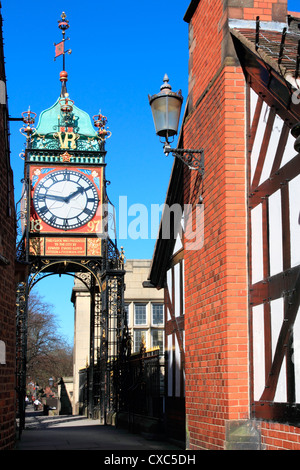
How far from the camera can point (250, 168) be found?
27.0 feet

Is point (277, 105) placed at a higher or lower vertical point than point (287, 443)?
higher

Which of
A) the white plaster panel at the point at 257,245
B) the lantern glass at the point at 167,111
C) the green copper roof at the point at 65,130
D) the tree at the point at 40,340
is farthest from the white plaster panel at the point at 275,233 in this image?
the tree at the point at 40,340

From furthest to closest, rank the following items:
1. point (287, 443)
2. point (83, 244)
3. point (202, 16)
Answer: point (83, 244) < point (202, 16) < point (287, 443)

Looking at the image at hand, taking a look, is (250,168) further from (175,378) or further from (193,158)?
(175,378)

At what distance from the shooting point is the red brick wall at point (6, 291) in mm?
9609

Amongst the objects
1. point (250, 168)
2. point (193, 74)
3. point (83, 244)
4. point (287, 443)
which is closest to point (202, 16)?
point (193, 74)

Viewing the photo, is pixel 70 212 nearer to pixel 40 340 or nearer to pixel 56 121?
pixel 56 121

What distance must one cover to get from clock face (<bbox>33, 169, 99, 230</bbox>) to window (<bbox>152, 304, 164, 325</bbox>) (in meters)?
8.40

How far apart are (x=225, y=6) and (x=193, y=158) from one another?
2.09 metres

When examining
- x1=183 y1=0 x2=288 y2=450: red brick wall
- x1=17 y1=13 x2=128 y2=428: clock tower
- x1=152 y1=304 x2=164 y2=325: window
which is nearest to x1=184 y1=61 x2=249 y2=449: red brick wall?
x1=183 y1=0 x2=288 y2=450: red brick wall

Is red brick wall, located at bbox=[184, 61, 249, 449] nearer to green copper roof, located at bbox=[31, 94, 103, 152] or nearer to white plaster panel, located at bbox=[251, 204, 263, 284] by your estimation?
white plaster panel, located at bbox=[251, 204, 263, 284]

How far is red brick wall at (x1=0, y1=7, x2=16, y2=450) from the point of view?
31.5 ft

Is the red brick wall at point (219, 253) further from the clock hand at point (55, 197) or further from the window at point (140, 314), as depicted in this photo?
the window at point (140, 314)

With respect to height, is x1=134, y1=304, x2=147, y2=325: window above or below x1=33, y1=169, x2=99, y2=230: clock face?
below
